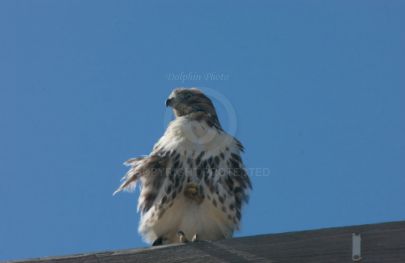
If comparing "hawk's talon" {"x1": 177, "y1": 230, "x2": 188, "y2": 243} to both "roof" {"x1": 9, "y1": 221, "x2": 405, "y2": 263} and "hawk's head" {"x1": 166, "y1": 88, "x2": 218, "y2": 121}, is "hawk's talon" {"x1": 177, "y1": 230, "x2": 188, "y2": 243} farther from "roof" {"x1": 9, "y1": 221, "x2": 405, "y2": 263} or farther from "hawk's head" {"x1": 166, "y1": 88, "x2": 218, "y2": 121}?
"roof" {"x1": 9, "y1": 221, "x2": 405, "y2": 263}

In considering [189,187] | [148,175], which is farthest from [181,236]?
[148,175]

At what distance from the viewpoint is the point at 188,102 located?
24.5 ft

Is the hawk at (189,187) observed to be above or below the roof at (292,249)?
above

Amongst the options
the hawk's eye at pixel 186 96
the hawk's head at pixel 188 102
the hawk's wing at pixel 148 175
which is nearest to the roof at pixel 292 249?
the hawk's wing at pixel 148 175

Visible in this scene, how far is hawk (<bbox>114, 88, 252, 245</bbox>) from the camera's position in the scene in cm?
561

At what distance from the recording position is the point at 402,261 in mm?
2637

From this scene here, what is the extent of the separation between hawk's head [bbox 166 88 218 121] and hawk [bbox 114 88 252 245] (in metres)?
0.96

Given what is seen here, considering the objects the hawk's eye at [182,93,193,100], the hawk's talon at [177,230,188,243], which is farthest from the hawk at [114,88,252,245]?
the hawk's eye at [182,93,193,100]

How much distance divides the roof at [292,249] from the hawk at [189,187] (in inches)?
97.8

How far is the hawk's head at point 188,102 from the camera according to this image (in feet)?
24.0

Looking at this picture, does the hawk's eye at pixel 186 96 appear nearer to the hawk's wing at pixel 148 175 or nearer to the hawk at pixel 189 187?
the hawk at pixel 189 187

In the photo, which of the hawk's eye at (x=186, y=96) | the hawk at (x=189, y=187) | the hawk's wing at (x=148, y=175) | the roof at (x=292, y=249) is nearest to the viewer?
the roof at (x=292, y=249)

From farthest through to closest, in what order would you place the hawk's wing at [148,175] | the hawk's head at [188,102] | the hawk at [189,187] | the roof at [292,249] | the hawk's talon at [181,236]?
the hawk's head at [188,102] → the hawk's wing at [148,175] → the hawk at [189,187] → the hawk's talon at [181,236] → the roof at [292,249]

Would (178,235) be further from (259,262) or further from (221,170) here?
(259,262)
